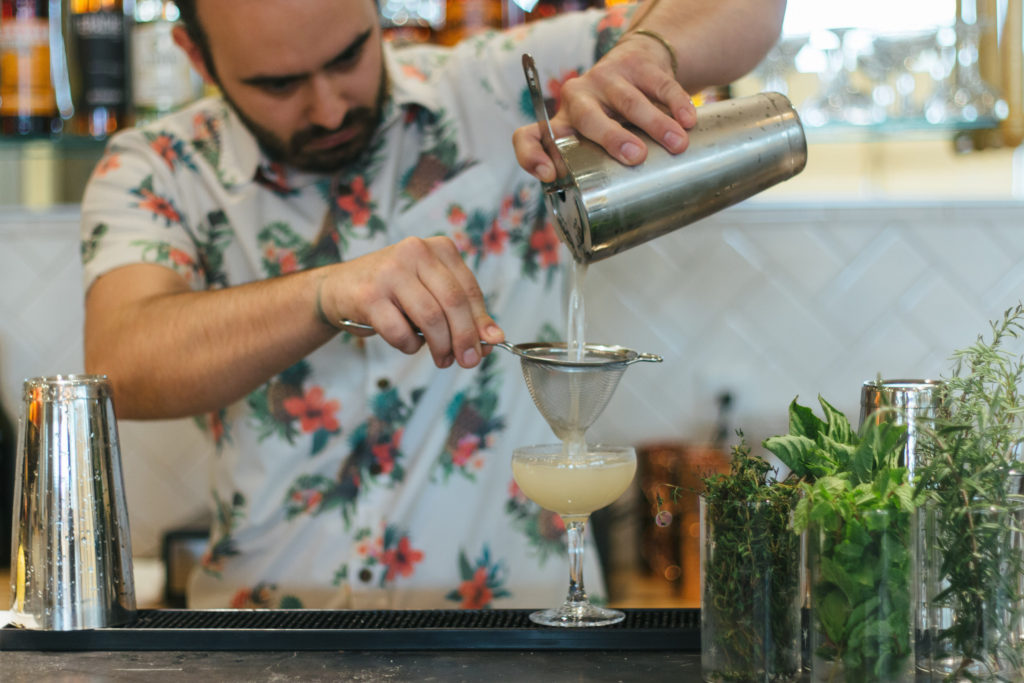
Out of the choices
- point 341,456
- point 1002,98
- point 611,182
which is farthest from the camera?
point 1002,98

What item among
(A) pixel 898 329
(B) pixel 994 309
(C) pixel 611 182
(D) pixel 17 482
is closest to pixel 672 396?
(A) pixel 898 329

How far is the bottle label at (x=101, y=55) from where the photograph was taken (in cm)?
234

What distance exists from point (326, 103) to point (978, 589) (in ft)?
4.04

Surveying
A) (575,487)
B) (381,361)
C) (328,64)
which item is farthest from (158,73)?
(575,487)

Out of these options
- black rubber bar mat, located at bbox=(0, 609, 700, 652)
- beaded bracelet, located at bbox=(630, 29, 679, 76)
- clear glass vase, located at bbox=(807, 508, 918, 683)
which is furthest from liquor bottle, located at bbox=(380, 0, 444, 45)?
clear glass vase, located at bbox=(807, 508, 918, 683)

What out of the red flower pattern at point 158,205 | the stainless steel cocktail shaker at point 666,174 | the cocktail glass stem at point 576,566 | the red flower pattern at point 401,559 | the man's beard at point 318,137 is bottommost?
the red flower pattern at point 401,559

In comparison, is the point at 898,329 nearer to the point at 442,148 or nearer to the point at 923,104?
the point at 923,104

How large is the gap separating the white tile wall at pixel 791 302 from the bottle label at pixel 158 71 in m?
0.96

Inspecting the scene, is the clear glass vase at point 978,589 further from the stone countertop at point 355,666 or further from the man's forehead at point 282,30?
the man's forehead at point 282,30

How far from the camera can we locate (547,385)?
1.32 metres

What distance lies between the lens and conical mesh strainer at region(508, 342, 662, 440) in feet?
4.24

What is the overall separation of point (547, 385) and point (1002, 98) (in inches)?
59.1

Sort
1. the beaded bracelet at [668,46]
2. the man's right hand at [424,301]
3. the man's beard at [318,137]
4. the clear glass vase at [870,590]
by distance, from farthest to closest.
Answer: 1. the man's beard at [318,137]
2. the beaded bracelet at [668,46]
3. the man's right hand at [424,301]
4. the clear glass vase at [870,590]

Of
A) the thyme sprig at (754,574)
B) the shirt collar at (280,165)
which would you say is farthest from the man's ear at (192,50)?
the thyme sprig at (754,574)
